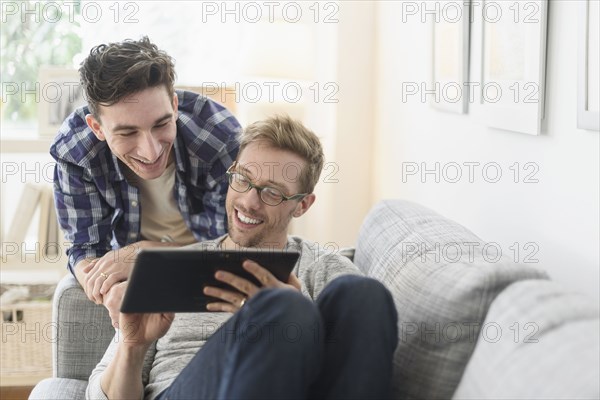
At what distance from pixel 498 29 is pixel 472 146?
0.39 m

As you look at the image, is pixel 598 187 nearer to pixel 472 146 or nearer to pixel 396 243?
pixel 396 243

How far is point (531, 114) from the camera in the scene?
2.07 meters

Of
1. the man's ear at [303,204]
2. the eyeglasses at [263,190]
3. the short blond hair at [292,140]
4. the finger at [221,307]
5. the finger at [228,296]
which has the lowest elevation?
the finger at [221,307]

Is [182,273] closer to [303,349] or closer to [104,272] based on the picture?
[303,349]

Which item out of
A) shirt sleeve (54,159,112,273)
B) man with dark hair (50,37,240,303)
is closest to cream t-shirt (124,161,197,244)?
man with dark hair (50,37,240,303)

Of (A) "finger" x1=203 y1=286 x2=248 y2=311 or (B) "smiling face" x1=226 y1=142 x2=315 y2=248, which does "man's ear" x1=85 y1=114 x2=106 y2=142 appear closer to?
(B) "smiling face" x1=226 y1=142 x2=315 y2=248

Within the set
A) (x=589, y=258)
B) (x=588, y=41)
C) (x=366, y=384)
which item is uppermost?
(x=588, y=41)

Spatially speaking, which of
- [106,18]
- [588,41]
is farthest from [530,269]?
[106,18]

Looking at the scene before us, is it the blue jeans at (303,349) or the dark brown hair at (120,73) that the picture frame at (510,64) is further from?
the dark brown hair at (120,73)

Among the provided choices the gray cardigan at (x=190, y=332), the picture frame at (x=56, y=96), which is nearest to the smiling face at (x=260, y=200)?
the gray cardigan at (x=190, y=332)

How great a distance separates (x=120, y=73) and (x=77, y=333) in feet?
2.39

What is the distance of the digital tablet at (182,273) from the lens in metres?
1.56

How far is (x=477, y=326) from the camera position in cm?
153

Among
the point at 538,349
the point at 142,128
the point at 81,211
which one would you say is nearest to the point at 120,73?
the point at 142,128
